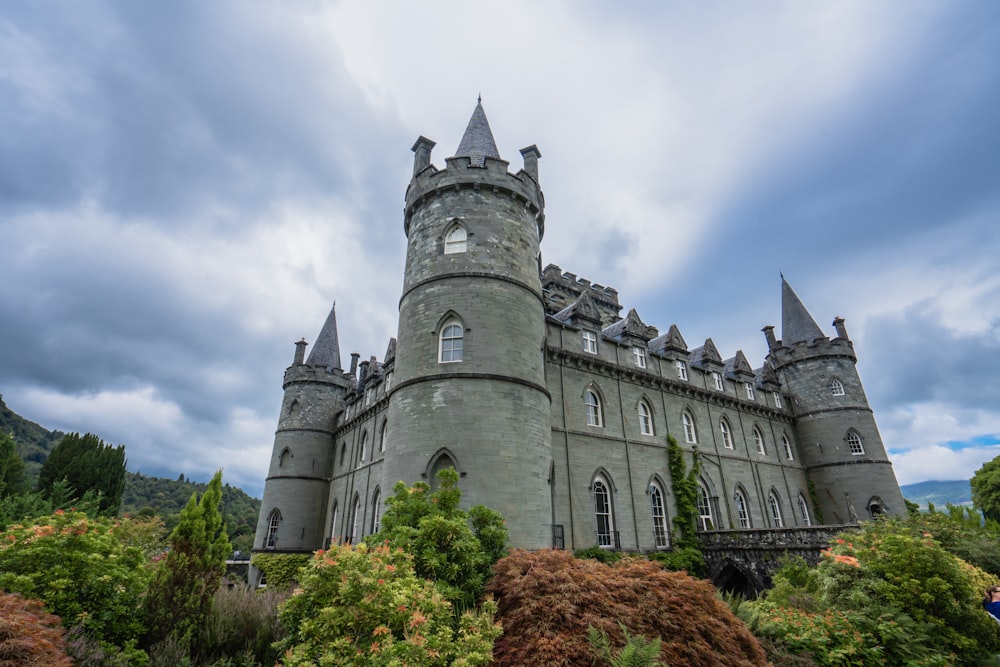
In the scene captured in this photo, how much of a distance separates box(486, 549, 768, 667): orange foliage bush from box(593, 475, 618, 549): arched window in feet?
35.4

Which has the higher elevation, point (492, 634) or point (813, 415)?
point (813, 415)

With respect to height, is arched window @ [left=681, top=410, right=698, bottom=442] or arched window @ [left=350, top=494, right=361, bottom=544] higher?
arched window @ [left=681, top=410, right=698, bottom=442]

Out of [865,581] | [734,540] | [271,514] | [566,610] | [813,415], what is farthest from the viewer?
[813,415]

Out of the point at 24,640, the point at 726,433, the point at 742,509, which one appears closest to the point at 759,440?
the point at 726,433

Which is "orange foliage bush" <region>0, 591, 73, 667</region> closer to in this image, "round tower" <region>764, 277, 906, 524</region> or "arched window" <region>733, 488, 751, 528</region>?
"arched window" <region>733, 488, 751, 528</region>

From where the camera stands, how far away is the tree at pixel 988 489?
118 feet

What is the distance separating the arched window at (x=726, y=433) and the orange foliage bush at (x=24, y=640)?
82.2ft

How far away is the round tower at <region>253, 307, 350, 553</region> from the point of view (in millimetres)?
26047

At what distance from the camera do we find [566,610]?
6016mm

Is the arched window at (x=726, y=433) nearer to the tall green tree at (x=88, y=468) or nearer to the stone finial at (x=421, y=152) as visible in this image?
the stone finial at (x=421, y=152)

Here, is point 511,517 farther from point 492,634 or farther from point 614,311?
point 614,311

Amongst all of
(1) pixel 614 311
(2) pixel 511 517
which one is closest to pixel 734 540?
(2) pixel 511 517

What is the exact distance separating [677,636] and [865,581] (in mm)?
5976

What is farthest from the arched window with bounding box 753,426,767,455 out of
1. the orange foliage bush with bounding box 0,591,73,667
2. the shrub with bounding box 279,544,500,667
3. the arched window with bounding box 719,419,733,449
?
the orange foliage bush with bounding box 0,591,73,667
